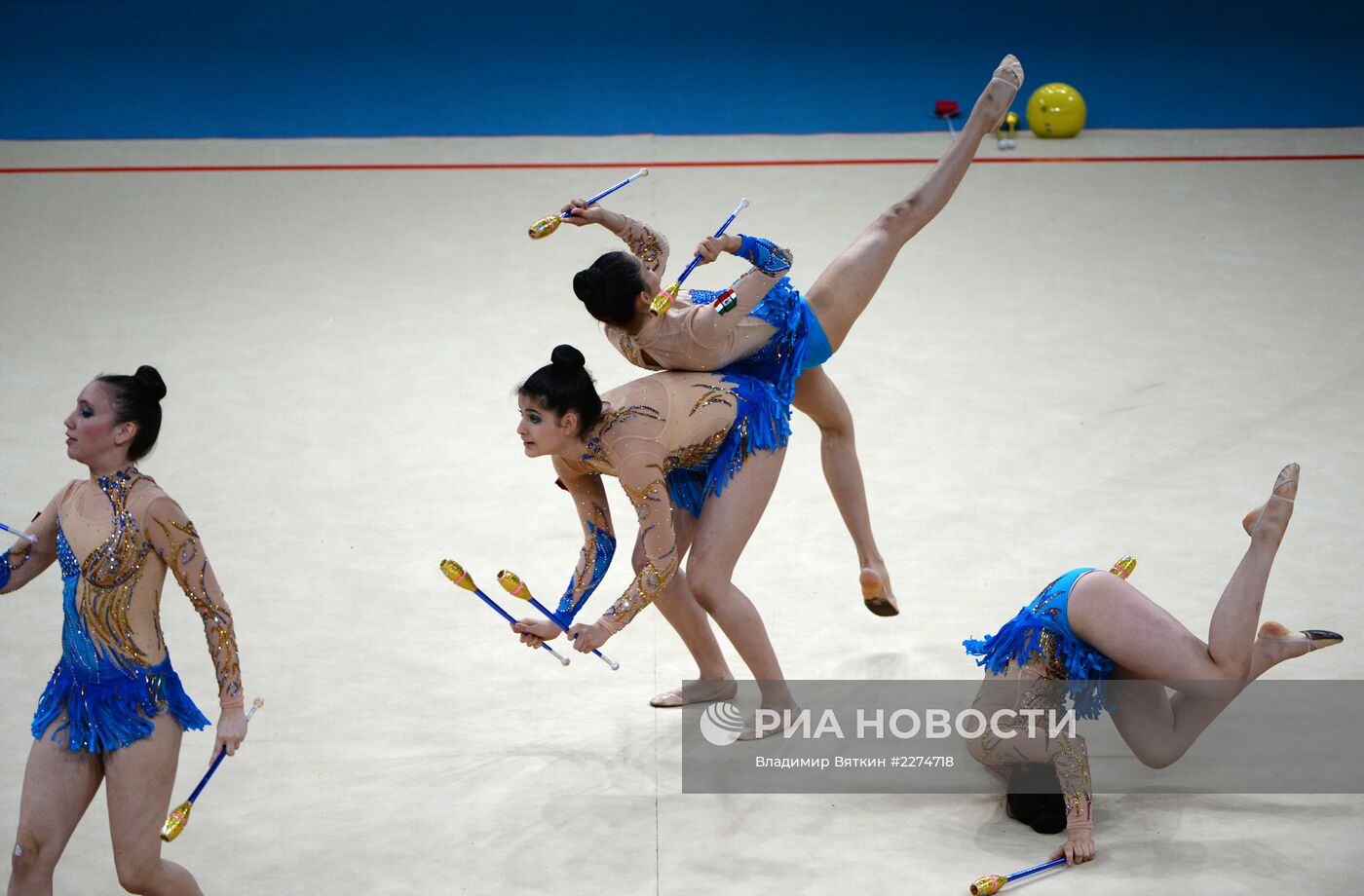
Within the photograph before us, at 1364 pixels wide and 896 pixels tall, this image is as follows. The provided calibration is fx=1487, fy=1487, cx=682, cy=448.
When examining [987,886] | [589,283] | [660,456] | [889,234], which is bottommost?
[987,886]

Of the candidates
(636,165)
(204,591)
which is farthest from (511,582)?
(636,165)

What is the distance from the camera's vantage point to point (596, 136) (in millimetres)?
8672

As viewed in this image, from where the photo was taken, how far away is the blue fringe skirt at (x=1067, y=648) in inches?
130

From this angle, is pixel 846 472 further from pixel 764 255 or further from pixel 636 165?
pixel 636 165

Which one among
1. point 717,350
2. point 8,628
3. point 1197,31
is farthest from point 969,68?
point 8,628

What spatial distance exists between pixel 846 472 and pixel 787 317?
609 millimetres

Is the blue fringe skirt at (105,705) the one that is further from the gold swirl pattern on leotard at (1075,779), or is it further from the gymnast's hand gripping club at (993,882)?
the gold swirl pattern on leotard at (1075,779)

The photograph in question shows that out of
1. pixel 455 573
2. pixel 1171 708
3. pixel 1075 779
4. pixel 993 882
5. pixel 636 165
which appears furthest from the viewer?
pixel 636 165

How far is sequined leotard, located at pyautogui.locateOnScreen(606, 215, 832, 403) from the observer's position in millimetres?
3492

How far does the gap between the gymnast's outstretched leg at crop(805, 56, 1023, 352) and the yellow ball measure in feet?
14.4

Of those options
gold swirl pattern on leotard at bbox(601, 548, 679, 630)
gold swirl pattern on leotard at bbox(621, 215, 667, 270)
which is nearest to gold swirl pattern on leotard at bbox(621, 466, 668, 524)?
gold swirl pattern on leotard at bbox(601, 548, 679, 630)

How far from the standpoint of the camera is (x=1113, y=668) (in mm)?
3340

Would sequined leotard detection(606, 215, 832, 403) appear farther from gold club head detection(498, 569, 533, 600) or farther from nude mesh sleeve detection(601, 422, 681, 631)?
gold club head detection(498, 569, 533, 600)

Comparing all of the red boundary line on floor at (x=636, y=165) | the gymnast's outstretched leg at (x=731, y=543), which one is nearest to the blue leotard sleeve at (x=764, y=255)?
the gymnast's outstretched leg at (x=731, y=543)
